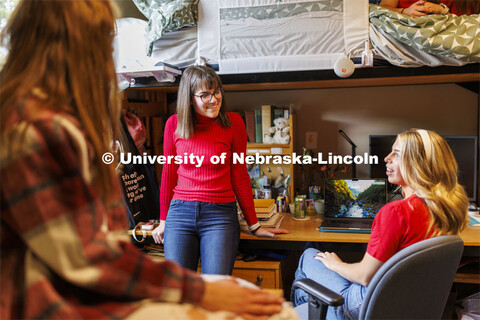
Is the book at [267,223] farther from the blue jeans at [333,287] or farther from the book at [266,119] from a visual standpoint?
the book at [266,119]

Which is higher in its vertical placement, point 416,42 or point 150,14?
point 150,14

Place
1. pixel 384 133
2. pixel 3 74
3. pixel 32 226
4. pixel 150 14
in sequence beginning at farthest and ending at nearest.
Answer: pixel 384 133, pixel 150 14, pixel 3 74, pixel 32 226

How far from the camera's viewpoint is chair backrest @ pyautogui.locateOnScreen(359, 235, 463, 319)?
45.8 inches

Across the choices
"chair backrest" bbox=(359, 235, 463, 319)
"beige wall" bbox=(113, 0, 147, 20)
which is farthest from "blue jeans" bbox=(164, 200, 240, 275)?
"beige wall" bbox=(113, 0, 147, 20)

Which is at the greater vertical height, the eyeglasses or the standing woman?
the eyeglasses

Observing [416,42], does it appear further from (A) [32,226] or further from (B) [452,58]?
(A) [32,226]

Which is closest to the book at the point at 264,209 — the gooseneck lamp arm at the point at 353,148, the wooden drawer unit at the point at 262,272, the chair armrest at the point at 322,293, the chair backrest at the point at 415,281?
the wooden drawer unit at the point at 262,272

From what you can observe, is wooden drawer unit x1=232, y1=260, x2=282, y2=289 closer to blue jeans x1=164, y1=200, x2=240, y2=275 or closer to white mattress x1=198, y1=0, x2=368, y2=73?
blue jeans x1=164, y1=200, x2=240, y2=275

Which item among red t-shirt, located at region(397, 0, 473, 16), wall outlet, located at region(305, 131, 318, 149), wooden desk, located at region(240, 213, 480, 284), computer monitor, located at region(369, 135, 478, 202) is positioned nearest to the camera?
wooden desk, located at region(240, 213, 480, 284)

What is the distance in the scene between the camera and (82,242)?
61cm

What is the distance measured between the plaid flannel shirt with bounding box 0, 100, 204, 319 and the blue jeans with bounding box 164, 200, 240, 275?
116 centimetres

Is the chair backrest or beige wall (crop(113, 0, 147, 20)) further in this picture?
beige wall (crop(113, 0, 147, 20))

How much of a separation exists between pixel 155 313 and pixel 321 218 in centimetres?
186

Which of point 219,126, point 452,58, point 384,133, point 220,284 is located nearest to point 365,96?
point 384,133
